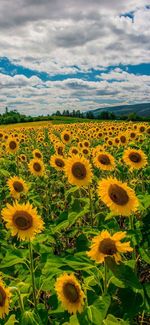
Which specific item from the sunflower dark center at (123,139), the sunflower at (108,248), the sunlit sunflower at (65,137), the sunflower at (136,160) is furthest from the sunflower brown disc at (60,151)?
the sunflower at (108,248)

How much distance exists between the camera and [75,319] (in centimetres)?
283

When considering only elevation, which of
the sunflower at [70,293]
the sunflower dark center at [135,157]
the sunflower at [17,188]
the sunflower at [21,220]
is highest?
the sunflower dark center at [135,157]

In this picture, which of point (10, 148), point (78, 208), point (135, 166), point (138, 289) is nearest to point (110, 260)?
point (138, 289)

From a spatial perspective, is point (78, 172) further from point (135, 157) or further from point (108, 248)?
point (108, 248)

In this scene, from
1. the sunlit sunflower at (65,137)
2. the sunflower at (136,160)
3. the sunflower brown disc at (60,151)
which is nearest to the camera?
the sunflower at (136,160)

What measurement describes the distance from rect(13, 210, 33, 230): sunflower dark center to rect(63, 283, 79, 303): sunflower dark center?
0.80 metres

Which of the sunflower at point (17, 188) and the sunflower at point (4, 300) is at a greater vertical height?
the sunflower at point (17, 188)

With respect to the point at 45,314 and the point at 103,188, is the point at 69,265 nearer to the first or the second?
the point at 45,314

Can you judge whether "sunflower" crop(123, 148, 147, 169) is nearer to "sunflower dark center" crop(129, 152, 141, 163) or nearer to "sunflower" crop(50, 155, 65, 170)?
"sunflower dark center" crop(129, 152, 141, 163)

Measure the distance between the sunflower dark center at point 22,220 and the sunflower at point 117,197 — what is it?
2.42 ft

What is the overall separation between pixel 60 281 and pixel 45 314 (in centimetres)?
34

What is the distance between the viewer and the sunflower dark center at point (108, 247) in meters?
3.06

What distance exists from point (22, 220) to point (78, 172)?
2.17 meters

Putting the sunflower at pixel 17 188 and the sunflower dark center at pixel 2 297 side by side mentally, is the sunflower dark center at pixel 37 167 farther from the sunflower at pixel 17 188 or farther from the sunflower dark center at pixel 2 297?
the sunflower dark center at pixel 2 297
